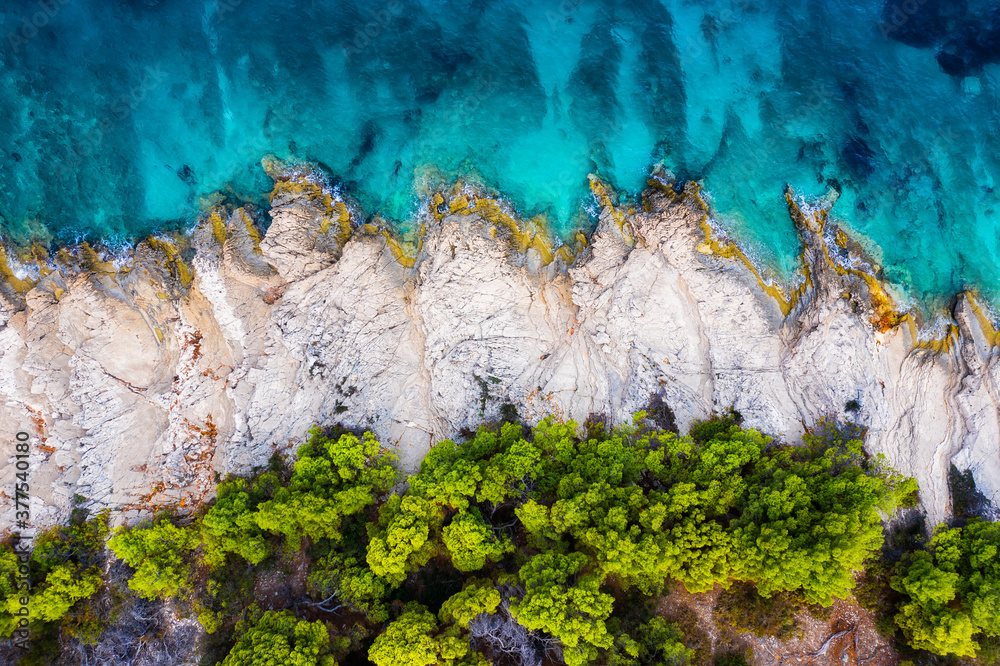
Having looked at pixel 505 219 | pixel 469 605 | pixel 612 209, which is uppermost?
pixel 505 219

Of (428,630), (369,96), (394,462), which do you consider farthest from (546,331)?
(369,96)

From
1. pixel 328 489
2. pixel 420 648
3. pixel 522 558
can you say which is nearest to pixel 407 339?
pixel 328 489

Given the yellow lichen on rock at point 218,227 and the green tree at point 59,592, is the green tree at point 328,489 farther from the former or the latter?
the yellow lichen on rock at point 218,227

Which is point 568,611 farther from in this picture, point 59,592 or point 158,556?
point 59,592

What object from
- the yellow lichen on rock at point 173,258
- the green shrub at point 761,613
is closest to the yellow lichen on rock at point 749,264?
the green shrub at point 761,613

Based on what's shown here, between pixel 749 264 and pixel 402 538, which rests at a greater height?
pixel 749 264

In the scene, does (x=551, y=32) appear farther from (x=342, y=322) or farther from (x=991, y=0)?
(x=991, y=0)

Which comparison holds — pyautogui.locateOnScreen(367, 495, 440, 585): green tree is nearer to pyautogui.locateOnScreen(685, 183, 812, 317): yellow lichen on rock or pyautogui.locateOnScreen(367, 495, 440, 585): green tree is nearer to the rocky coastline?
the rocky coastline
